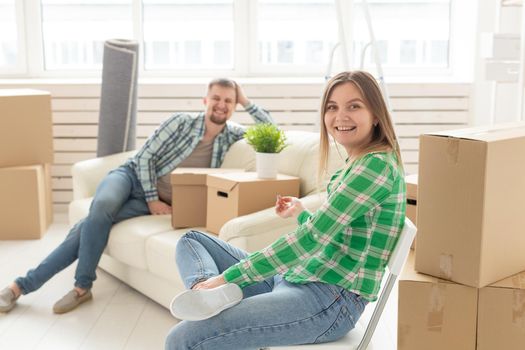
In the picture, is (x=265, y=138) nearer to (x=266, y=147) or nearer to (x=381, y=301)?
(x=266, y=147)

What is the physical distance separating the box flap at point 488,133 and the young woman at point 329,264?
0.15 m

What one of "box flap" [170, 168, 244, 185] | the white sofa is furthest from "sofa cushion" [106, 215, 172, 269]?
"box flap" [170, 168, 244, 185]

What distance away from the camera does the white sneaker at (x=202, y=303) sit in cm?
176

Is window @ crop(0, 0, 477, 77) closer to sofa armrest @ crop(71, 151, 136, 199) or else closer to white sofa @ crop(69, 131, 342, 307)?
sofa armrest @ crop(71, 151, 136, 199)

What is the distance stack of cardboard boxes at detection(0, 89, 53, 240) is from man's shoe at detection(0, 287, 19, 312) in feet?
3.82

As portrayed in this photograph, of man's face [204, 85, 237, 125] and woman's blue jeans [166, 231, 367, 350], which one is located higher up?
man's face [204, 85, 237, 125]

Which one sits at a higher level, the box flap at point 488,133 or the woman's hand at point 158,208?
the box flap at point 488,133

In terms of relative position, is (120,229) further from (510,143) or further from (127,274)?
(510,143)

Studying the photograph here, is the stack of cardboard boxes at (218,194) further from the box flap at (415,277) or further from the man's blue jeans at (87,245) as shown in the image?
the box flap at (415,277)

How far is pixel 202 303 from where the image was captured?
1770 millimetres

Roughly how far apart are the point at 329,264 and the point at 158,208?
5.81 feet

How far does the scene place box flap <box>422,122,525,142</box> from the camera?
1.87m

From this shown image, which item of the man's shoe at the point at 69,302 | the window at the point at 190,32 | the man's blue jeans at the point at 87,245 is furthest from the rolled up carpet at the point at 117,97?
the window at the point at 190,32

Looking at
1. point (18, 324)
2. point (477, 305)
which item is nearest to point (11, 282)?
point (18, 324)
